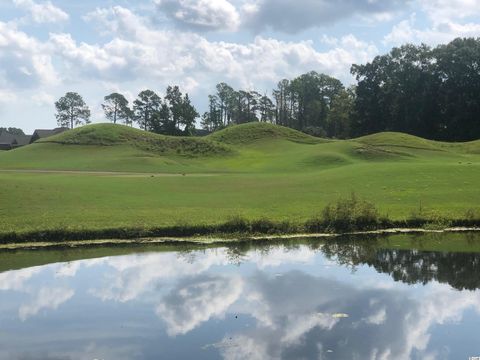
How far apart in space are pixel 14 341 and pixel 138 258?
9199mm

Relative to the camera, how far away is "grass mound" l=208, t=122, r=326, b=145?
9600cm

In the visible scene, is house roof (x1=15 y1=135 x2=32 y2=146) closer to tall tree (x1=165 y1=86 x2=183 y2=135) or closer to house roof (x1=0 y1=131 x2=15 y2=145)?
house roof (x1=0 y1=131 x2=15 y2=145)

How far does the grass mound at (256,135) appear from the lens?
96.0 m

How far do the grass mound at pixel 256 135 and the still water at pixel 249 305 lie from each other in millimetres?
72942

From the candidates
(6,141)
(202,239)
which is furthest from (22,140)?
(202,239)

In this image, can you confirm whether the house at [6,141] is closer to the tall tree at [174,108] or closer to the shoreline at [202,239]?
the tall tree at [174,108]

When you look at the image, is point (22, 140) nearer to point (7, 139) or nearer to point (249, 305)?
point (7, 139)

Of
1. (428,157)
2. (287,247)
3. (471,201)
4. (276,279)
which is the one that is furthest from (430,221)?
(428,157)

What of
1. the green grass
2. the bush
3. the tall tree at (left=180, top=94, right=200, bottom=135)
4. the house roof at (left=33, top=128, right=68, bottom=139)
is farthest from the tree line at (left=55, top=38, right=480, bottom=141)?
the bush

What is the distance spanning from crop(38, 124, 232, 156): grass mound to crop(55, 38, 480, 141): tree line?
137 ft

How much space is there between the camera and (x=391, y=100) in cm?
12262

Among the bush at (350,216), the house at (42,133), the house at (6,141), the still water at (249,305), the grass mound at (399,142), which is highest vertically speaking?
the house at (42,133)

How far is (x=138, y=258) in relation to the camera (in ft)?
71.8

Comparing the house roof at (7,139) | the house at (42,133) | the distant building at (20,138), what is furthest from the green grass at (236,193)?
the house roof at (7,139)
